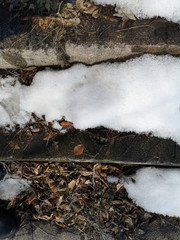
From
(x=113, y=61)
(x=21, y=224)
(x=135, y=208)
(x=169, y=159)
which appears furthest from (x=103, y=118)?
(x=21, y=224)

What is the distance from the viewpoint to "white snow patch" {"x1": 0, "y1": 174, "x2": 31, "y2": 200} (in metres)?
1.94

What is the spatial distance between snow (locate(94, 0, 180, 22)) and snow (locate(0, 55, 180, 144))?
31 cm

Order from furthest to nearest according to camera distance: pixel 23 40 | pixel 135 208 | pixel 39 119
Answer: pixel 135 208 < pixel 39 119 < pixel 23 40

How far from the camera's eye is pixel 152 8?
4.71ft

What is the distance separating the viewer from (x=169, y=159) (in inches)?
61.9

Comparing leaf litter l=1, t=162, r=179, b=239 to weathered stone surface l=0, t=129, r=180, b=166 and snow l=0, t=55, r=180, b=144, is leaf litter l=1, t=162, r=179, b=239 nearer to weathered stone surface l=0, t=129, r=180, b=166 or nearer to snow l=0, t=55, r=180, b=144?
weathered stone surface l=0, t=129, r=180, b=166

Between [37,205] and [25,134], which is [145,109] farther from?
[37,205]

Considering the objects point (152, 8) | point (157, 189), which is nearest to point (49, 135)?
point (157, 189)

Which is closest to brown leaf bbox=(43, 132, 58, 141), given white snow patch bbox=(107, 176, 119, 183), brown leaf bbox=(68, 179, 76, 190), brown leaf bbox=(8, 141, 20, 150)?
brown leaf bbox=(8, 141, 20, 150)

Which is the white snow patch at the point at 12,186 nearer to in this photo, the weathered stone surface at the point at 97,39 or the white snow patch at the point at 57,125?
the white snow patch at the point at 57,125

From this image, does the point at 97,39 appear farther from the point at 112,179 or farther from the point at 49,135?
the point at 112,179

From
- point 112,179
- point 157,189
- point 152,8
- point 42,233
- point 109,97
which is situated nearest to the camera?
point 152,8

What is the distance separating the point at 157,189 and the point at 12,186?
57.6 inches

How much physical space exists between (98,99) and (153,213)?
4.24 ft
